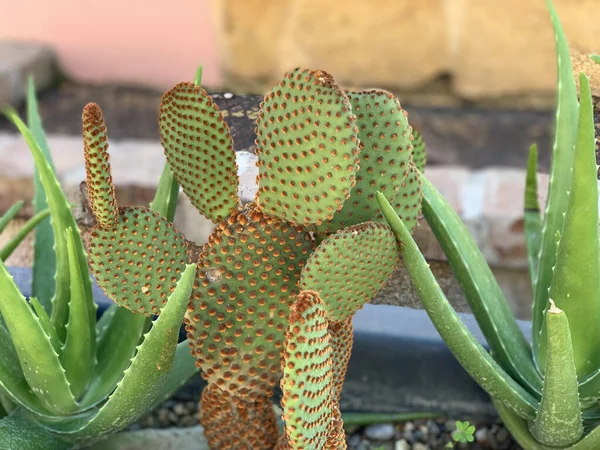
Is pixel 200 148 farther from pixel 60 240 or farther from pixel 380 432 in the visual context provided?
pixel 380 432

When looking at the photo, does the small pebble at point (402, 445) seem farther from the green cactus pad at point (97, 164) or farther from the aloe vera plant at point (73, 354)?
the green cactus pad at point (97, 164)

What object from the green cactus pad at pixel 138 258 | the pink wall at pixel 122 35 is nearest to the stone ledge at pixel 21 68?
the pink wall at pixel 122 35

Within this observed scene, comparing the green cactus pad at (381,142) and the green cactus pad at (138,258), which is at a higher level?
the green cactus pad at (381,142)

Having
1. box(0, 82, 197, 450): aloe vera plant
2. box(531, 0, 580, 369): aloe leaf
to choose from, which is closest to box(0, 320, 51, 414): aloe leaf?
box(0, 82, 197, 450): aloe vera plant

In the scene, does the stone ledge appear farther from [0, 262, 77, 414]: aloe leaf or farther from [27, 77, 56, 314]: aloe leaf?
[0, 262, 77, 414]: aloe leaf

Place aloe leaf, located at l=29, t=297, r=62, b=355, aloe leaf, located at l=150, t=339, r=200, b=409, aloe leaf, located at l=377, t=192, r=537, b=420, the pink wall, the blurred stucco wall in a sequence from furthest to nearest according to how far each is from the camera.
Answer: the pink wall < the blurred stucco wall < aloe leaf, located at l=150, t=339, r=200, b=409 < aloe leaf, located at l=29, t=297, r=62, b=355 < aloe leaf, located at l=377, t=192, r=537, b=420


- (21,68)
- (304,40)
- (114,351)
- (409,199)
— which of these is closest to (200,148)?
(409,199)

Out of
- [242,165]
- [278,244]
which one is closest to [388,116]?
[278,244]
